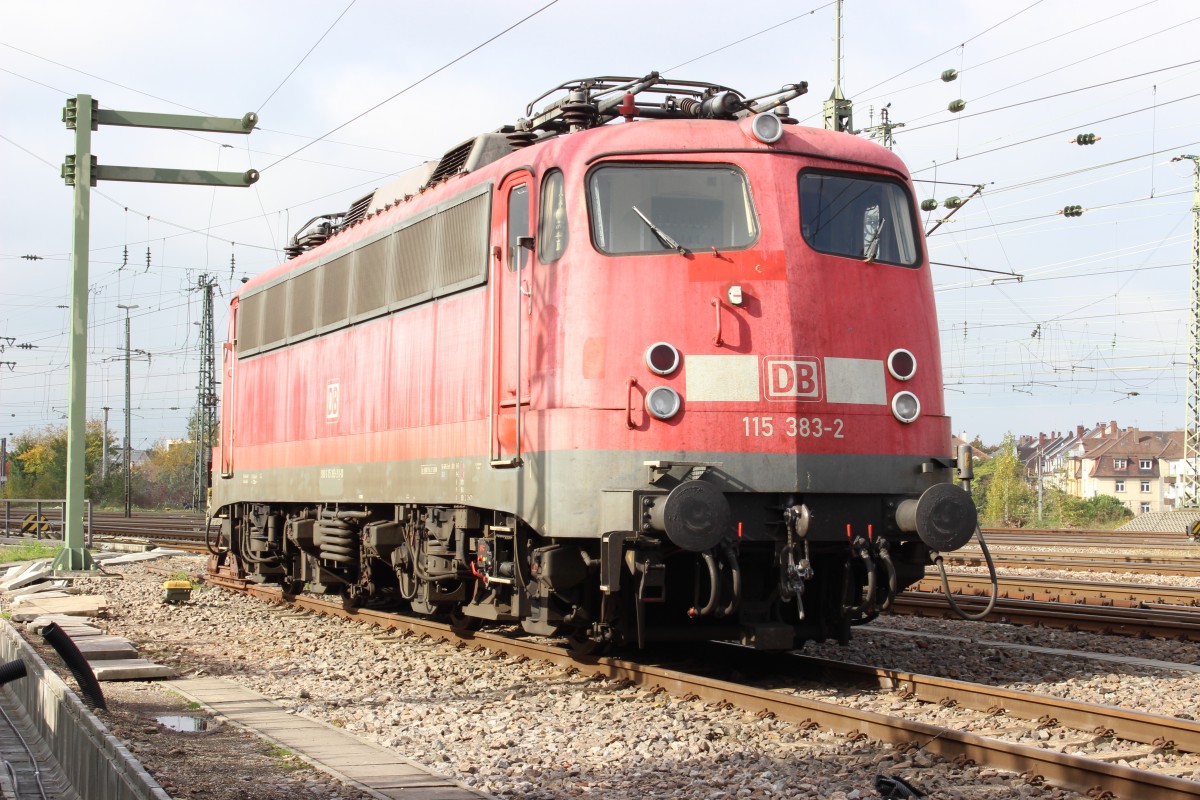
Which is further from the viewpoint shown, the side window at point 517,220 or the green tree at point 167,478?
the green tree at point 167,478

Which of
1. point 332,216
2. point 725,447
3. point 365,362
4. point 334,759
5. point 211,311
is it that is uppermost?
point 211,311

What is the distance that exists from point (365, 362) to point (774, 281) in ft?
17.1

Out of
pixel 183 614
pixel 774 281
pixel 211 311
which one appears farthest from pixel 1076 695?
pixel 211 311

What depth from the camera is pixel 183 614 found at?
15.5 metres

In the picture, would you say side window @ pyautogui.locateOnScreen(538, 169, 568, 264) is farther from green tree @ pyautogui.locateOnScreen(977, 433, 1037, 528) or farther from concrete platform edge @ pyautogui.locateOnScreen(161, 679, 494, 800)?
green tree @ pyautogui.locateOnScreen(977, 433, 1037, 528)

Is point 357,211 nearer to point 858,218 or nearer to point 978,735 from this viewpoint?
point 858,218

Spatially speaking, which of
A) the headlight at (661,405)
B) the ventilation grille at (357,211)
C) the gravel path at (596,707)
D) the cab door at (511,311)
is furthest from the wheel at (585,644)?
the ventilation grille at (357,211)

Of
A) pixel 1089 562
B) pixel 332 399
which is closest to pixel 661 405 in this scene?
pixel 332 399

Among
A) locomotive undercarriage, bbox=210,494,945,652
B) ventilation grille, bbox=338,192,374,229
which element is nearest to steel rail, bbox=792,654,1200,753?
locomotive undercarriage, bbox=210,494,945,652

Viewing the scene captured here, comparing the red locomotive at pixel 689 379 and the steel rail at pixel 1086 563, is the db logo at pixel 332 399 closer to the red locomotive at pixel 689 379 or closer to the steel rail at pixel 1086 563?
the red locomotive at pixel 689 379

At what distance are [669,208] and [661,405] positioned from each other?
4.88ft

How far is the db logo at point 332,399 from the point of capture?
13.6 meters

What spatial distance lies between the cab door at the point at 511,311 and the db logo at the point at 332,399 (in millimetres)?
4084

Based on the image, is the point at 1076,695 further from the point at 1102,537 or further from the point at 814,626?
the point at 1102,537
